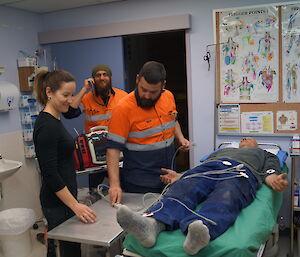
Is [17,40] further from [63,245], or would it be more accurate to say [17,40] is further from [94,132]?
[63,245]

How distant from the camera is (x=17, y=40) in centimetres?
346

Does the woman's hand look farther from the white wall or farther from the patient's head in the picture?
the white wall

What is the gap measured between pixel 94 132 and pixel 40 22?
1771mm

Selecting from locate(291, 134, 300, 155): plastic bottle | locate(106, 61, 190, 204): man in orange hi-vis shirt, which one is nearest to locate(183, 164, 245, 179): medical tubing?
locate(106, 61, 190, 204): man in orange hi-vis shirt

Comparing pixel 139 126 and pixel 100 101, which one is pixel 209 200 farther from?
pixel 100 101

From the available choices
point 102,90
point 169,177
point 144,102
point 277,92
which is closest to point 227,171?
point 169,177

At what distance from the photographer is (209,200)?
5.48ft

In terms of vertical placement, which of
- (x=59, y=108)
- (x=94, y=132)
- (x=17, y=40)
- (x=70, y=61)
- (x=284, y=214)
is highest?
(x=17, y=40)

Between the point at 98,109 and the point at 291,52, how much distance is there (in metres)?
1.77

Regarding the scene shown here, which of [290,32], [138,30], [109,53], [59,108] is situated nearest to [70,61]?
[109,53]

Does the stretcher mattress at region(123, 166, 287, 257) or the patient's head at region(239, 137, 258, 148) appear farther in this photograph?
the patient's head at region(239, 137, 258, 148)

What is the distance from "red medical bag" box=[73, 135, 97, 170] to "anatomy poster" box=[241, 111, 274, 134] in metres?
1.46

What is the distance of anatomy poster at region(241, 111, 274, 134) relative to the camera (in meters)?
2.99

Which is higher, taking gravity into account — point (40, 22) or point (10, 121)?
point (40, 22)
